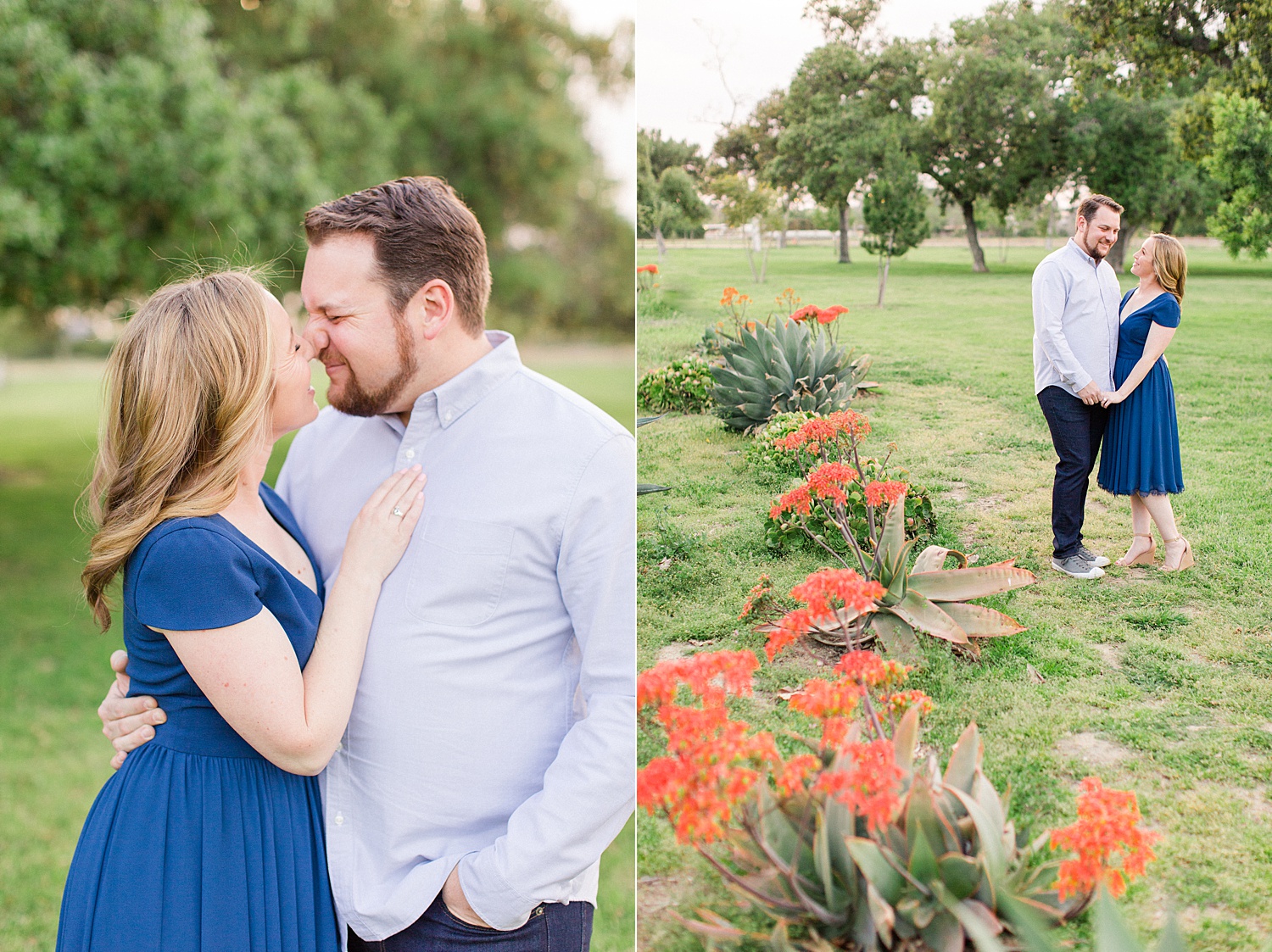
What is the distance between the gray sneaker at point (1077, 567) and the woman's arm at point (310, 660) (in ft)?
4.23

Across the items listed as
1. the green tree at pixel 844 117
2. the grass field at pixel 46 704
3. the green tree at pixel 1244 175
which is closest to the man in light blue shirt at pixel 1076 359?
the green tree at pixel 1244 175

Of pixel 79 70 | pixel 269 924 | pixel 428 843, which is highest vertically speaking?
pixel 79 70

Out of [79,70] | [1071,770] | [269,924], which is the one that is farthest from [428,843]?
[79,70]

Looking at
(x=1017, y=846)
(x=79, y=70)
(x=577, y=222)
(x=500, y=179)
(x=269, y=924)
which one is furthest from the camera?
(x=577, y=222)

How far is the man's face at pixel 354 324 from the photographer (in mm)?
2094

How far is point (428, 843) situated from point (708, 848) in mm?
601

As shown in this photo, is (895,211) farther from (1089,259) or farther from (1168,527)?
(1168,527)

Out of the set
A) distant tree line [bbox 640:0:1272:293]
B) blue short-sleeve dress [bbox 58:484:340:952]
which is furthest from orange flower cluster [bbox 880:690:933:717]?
blue short-sleeve dress [bbox 58:484:340:952]

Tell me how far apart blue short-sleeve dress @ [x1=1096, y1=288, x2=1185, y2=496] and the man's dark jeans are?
0.14 ft

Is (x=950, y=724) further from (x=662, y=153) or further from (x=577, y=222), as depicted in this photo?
(x=577, y=222)

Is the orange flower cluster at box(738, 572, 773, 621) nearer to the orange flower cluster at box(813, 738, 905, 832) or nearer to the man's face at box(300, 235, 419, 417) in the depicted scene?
the orange flower cluster at box(813, 738, 905, 832)

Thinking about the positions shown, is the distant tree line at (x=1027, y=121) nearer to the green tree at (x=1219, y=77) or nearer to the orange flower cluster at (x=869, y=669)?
the green tree at (x=1219, y=77)

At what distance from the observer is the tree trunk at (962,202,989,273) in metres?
2.01

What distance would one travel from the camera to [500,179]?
1510 centimetres
